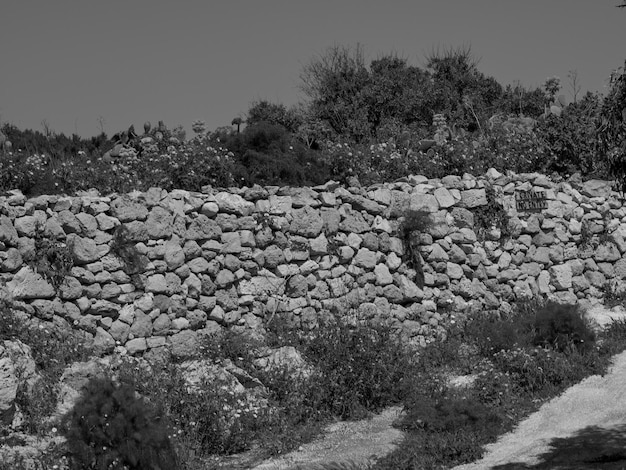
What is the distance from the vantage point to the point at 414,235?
1345 centimetres

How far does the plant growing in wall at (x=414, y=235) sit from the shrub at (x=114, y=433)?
6158 mm

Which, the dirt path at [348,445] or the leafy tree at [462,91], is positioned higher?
the leafy tree at [462,91]

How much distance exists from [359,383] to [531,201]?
5.83 metres

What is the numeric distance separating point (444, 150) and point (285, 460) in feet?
26.2

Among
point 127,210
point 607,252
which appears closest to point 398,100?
point 607,252

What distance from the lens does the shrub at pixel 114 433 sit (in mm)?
7789

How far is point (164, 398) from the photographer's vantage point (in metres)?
9.63

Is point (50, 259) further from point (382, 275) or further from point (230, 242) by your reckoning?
point (382, 275)

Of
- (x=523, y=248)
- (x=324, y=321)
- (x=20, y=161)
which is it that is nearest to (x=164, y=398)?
(x=324, y=321)

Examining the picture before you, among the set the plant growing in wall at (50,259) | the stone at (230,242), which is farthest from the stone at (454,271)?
the plant growing in wall at (50,259)

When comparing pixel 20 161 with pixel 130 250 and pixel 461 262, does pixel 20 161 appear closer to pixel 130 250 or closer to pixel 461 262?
pixel 130 250

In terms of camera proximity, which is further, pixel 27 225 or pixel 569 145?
pixel 569 145

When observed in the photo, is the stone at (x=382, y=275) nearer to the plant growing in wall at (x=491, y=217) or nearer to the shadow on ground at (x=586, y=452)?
the plant growing in wall at (x=491, y=217)

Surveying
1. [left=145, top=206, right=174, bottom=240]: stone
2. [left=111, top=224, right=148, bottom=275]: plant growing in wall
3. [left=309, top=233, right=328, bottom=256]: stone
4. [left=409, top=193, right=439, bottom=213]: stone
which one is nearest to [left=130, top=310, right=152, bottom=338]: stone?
[left=111, top=224, right=148, bottom=275]: plant growing in wall
